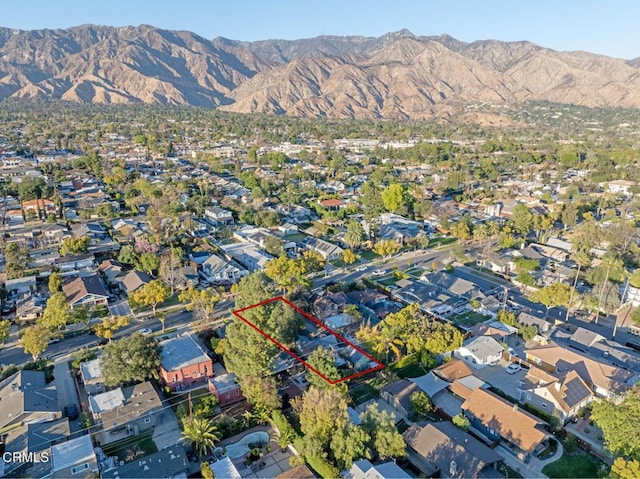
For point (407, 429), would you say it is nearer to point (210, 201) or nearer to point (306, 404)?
point (306, 404)

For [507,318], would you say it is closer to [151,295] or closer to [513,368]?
[513,368]

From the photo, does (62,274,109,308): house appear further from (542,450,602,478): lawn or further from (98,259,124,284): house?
(542,450,602,478): lawn

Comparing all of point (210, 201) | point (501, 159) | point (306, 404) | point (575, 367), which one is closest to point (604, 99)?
point (501, 159)

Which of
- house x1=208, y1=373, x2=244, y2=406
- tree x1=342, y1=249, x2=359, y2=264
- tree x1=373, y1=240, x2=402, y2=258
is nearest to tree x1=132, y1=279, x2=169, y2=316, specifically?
house x1=208, y1=373, x2=244, y2=406

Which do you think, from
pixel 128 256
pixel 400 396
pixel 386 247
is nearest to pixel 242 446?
pixel 400 396

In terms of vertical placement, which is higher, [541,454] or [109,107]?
[109,107]
